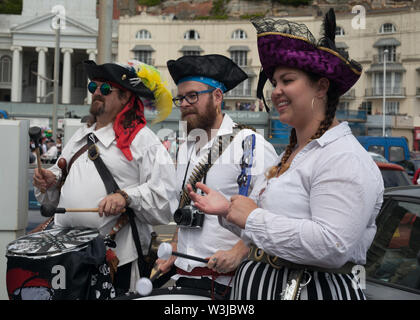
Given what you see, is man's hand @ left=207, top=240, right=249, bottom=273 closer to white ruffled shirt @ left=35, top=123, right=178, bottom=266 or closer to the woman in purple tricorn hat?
the woman in purple tricorn hat

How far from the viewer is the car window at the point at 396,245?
323cm

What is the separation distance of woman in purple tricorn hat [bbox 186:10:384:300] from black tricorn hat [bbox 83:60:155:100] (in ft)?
4.59

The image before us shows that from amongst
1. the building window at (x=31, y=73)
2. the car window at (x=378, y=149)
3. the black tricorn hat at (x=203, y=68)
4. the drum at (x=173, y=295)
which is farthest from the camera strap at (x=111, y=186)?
the building window at (x=31, y=73)

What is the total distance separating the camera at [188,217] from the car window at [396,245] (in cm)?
137

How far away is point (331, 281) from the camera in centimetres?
184

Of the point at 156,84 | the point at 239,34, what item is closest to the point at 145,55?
the point at 239,34

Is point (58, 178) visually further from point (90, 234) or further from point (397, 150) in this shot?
point (397, 150)

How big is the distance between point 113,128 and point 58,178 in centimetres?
57

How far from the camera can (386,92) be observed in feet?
185

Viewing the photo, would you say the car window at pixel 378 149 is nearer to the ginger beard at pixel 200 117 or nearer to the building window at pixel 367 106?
the ginger beard at pixel 200 117

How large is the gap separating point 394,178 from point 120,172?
5.89 m

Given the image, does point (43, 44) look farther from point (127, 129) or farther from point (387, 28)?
point (127, 129)

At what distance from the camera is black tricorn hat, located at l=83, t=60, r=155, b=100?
327cm

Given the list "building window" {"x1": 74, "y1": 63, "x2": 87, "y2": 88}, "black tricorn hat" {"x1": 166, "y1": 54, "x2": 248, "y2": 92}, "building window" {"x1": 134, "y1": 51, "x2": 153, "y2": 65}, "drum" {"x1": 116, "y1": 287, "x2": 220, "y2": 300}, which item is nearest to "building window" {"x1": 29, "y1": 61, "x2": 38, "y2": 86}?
"building window" {"x1": 74, "y1": 63, "x2": 87, "y2": 88}
